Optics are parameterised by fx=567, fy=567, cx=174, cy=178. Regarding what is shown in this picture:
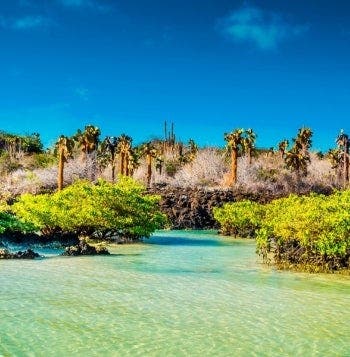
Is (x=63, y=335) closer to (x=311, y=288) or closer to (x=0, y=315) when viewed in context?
(x=0, y=315)

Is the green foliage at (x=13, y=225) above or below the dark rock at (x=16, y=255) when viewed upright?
above

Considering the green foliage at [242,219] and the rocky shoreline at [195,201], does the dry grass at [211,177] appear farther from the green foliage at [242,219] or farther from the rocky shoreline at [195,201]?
the green foliage at [242,219]

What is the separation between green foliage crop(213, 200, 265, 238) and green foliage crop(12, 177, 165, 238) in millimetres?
9427

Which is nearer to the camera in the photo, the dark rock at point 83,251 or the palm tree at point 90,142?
the dark rock at point 83,251

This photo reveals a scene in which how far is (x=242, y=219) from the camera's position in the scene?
38.8 meters

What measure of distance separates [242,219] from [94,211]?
1355cm

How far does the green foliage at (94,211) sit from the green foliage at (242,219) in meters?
9.43

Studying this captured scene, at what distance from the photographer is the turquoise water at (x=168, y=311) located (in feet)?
28.8

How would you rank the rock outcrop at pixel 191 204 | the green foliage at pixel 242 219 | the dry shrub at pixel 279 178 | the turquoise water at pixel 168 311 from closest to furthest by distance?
the turquoise water at pixel 168 311
the green foliage at pixel 242 219
the rock outcrop at pixel 191 204
the dry shrub at pixel 279 178

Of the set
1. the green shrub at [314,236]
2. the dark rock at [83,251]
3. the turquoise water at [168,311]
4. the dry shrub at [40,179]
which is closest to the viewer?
the turquoise water at [168,311]

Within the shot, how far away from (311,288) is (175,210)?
128 feet

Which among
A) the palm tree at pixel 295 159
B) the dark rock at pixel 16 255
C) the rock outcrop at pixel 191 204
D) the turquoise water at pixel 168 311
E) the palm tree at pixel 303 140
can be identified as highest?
the palm tree at pixel 303 140

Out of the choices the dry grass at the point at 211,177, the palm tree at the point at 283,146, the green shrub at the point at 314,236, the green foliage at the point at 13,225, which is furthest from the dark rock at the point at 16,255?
the palm tree at the point at 283,146

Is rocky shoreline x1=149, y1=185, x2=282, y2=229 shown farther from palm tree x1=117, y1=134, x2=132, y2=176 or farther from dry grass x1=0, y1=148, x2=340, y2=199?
palm tree x1=117, y1=134, x2=132, y2=176
